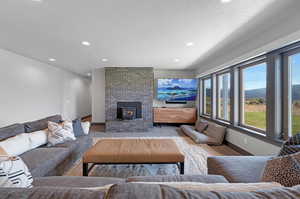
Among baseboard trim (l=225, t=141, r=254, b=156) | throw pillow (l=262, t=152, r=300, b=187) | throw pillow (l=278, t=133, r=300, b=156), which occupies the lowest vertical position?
baseboard trim (l=225, t=141, r=254, b=156)

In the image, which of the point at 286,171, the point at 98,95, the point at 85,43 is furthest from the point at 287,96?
the point at 98,95

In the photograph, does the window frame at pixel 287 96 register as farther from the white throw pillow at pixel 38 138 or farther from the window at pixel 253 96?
the white throw pillow at pixel 38 138

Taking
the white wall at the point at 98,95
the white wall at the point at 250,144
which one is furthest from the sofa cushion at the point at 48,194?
the white wall at the point at 98,95

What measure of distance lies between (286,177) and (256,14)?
7.13 ft

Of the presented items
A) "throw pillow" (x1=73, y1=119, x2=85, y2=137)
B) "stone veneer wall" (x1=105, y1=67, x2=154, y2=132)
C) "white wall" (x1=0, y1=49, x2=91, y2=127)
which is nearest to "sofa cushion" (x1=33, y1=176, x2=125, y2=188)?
"throw pillow" (x1=73, y1=119, x2=85, y2=137)

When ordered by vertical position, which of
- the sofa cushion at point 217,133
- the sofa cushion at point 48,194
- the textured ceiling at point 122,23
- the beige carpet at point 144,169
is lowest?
the beige carpet at point 144,169

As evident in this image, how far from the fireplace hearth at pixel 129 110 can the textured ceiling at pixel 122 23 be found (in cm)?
280

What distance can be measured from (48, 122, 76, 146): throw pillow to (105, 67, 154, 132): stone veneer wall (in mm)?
3188

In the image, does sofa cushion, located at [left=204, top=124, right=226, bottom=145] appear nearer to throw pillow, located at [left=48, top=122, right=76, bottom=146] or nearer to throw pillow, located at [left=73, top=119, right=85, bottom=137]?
throw pillow, located at [left=73, top=119, right=85, bottom=137]

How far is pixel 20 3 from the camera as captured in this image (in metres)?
1.89

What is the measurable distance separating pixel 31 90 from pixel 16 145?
3.32 meters

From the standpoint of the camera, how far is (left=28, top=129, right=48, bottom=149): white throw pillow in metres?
2.34

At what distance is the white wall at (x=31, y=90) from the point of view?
12.5 feet

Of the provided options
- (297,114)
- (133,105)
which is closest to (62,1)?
(297,114)
